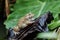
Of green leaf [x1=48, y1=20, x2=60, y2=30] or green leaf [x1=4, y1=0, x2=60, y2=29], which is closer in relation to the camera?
green leaf [x1=48, y1=20, x2=60, y2=30]

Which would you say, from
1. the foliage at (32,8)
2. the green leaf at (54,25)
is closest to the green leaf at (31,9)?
the foliage at (32,8)

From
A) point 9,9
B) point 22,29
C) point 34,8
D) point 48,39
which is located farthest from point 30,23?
point 9,9

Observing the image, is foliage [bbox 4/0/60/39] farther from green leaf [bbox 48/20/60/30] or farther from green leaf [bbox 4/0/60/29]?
green leaf [bbox 48/20/60/30]

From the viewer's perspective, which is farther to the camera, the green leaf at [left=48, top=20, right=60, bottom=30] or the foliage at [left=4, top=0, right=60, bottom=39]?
the foliage at [left=4, top=0, right=60, bottom=39]

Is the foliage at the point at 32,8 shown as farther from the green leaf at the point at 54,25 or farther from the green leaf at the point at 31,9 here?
the green leaf at the point at 54,25

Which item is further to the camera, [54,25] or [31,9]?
[31,9]

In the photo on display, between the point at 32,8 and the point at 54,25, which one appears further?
the point at 32,8

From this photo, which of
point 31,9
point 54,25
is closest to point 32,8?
point 31,9

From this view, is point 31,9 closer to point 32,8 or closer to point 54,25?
point 32,8

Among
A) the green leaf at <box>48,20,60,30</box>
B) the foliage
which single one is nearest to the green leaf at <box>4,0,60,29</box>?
the foliage
